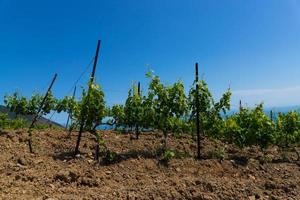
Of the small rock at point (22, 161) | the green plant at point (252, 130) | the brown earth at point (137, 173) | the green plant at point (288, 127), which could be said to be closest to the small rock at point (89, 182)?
the brown earth at point (137, 173)

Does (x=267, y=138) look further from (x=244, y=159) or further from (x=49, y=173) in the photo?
(x=49, y=173)

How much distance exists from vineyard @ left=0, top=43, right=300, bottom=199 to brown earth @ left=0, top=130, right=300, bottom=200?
0.9 inches

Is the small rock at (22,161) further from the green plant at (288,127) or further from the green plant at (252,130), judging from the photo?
the green plant at (288,127)

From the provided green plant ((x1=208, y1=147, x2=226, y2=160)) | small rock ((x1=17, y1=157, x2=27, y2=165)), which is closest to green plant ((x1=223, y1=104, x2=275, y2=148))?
green plant ((x1=208, y1=147, x2=226, y2=160))

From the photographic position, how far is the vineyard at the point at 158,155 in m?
7.35

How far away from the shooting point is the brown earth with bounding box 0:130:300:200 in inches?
276

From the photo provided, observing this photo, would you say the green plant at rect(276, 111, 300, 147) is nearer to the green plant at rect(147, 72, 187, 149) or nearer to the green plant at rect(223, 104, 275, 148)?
the green plant at rect(223, 104, 275, 148)

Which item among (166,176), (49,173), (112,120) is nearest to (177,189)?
(166,176)

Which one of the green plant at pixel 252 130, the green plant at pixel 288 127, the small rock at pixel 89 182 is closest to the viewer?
the small rock at pixel 89 182

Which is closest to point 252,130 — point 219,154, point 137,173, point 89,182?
point 219,154

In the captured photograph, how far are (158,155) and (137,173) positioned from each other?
1.81 meters

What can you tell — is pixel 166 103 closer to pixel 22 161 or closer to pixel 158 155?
pixel 158 155

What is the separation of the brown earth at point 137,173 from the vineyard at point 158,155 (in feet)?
0.07

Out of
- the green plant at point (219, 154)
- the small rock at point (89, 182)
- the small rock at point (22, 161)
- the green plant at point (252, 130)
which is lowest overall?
the small rock at point (89, 182)
